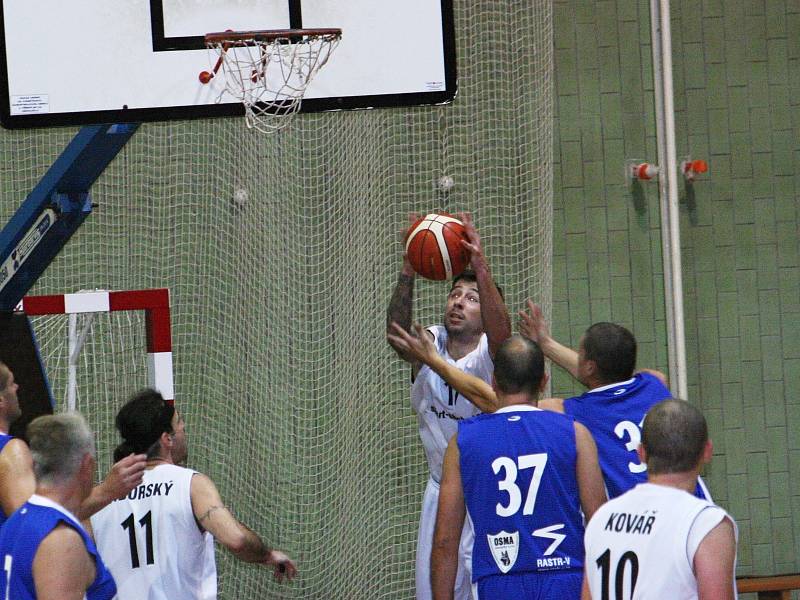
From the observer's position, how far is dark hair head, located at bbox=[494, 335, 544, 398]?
15.1 ft

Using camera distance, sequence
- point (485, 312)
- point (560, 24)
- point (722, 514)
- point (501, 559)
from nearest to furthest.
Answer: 1. point (722, 514)
2. point (501, 559)
3. point (485, 312)
4. point (560, 24)

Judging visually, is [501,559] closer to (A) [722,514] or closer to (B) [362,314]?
(A) [722,514]

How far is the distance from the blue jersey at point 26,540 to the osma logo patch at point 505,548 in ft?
5.29

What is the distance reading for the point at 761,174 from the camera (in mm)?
9453

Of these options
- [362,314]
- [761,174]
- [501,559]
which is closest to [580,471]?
[501,559]

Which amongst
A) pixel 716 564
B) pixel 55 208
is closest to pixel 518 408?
pixel 716 564

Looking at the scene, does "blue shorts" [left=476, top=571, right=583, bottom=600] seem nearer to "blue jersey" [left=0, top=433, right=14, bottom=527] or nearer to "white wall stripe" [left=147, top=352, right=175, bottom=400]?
"blue jersey" [left=0, top=433, right=14, bottom=527]

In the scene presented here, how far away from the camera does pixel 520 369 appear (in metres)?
4.62

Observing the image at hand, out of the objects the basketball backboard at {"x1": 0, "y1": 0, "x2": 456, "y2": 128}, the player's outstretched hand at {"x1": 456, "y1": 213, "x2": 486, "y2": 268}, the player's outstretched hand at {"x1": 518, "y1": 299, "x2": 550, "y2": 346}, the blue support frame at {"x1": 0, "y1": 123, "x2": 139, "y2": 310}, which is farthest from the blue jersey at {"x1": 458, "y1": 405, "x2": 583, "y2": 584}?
the blue support frame at {"x1": 0, "y1": 123, "x2": 139, "y2": 310}

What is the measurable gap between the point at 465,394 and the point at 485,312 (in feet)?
1.98

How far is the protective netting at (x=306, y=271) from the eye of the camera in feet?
28.7

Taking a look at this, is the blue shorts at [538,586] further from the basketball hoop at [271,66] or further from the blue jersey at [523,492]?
the basketball hoop at [271,66]

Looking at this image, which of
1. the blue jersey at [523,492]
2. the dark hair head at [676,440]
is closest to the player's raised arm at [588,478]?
the blue jersey at [523,492]

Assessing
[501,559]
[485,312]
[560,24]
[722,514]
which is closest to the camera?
[722,514]
